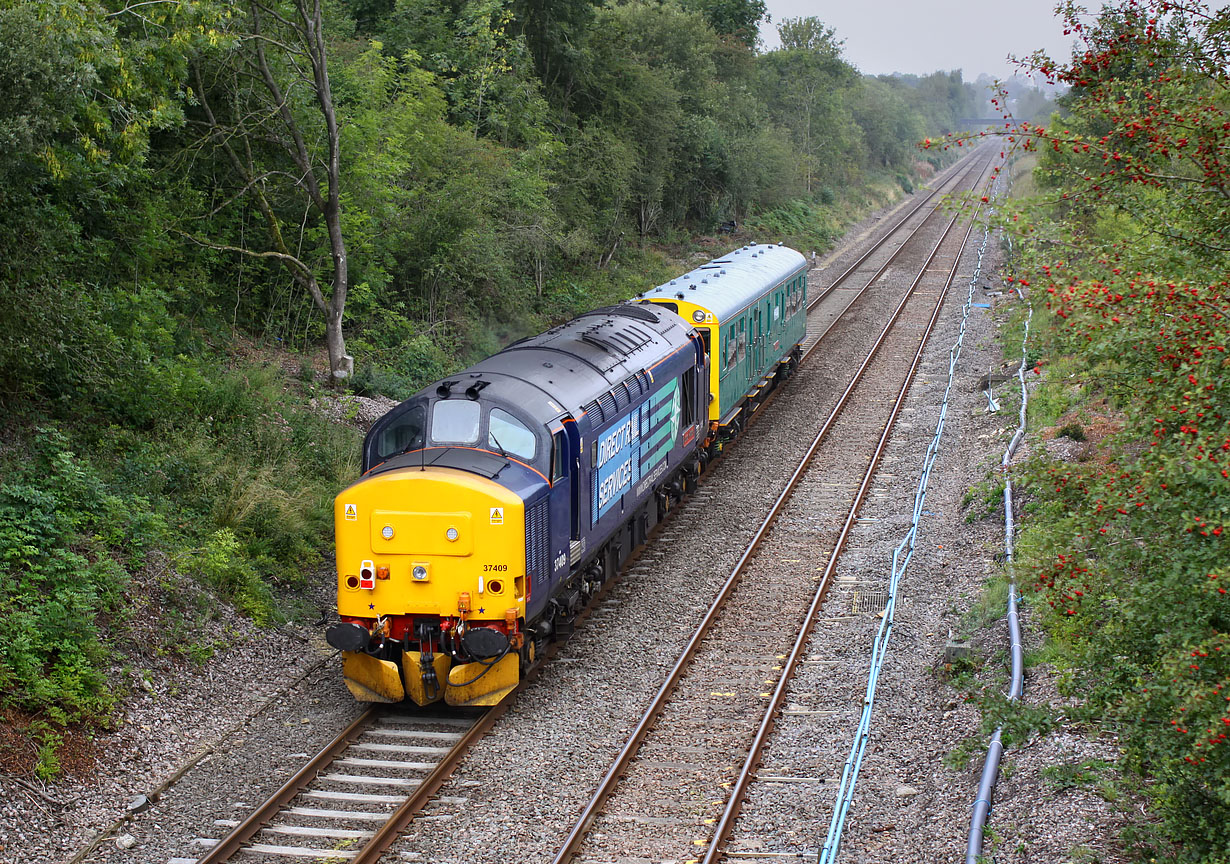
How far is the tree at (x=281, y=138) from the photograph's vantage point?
60.3 ft

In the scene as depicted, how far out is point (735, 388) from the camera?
21.9 m

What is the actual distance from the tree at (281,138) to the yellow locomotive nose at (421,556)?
9134mm

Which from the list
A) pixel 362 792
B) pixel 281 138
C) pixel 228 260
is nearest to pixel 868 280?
pixel 281 138

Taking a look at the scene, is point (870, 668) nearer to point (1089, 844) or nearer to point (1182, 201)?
point (1089, 844)

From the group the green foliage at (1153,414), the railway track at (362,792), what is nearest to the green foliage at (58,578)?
the railway track at (362,792)

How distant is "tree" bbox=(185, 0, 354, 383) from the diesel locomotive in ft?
20.1

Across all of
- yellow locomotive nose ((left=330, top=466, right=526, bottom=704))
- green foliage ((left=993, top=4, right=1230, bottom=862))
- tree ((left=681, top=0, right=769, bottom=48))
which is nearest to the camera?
green foliage ((left=993, top=4, right=1230, bottom=862))

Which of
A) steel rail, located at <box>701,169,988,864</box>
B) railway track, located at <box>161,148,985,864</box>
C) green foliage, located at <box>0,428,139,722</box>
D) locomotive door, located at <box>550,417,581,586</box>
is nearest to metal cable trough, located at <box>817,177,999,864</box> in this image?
steel rail, located at <box>701,169,988,864</box>

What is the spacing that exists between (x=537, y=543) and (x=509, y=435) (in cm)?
124

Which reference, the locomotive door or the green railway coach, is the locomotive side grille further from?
the green railway coach

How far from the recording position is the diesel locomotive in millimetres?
10922

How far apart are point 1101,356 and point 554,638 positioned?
27.3 feet

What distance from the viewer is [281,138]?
784 inches

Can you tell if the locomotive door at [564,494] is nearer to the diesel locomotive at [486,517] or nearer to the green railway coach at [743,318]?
the diesel locomotive at [486,517]
